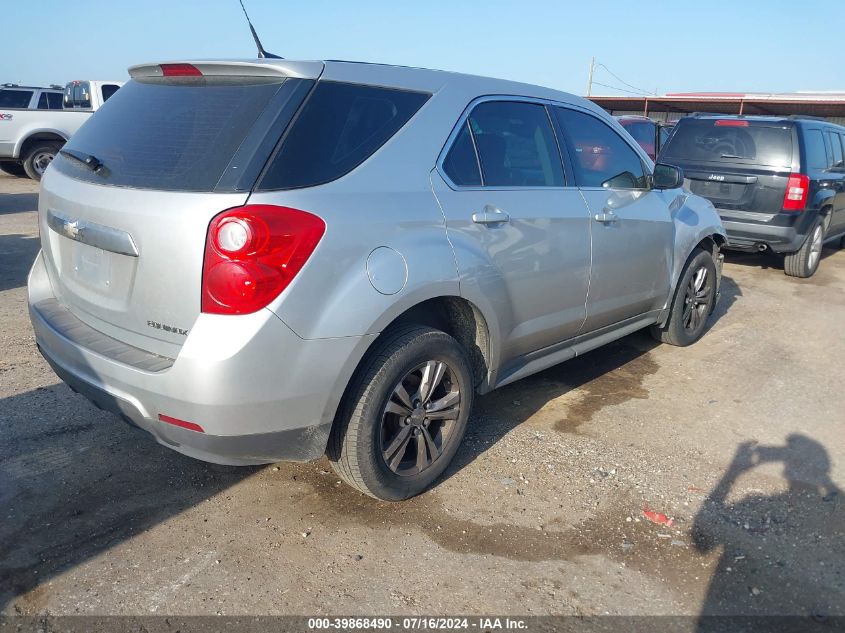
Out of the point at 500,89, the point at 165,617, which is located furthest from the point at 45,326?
the point at 500,89

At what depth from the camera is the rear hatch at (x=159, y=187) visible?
244cm

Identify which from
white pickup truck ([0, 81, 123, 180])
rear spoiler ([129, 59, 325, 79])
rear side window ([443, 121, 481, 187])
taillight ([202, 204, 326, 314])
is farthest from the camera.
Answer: white pickup truck ([0, 81, 123, 180])

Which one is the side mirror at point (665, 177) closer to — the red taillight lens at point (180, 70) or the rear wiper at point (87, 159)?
the red taillight lens at point (180, 70)

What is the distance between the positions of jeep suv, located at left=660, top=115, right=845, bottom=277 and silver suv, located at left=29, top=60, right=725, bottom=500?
4932 millimetres

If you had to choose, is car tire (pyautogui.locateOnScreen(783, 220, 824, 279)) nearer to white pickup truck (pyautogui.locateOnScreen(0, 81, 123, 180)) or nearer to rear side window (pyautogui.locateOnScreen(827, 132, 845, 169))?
rear side window (pyautogui.locateOnScreen(827, 132, 845, 169))

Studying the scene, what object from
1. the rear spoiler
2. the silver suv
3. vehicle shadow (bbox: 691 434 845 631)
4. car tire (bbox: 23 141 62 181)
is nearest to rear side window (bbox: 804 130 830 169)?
vehicle shadow (bbox: 691 434 845 631)

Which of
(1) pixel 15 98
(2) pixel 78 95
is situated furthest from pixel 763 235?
(1) pixel 15 98

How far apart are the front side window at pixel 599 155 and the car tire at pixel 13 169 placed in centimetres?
1527

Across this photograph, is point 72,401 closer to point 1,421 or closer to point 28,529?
point 1,421

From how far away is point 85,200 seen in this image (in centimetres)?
275

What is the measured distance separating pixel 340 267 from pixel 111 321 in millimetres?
956

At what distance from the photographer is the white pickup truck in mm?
13922

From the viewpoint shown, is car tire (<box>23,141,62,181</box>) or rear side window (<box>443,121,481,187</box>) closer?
rear side window (<box>443,121,481,187</box>)

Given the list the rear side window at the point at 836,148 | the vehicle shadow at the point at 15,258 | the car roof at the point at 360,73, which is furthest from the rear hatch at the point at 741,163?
the vehicle shadow at the point at 15,258
